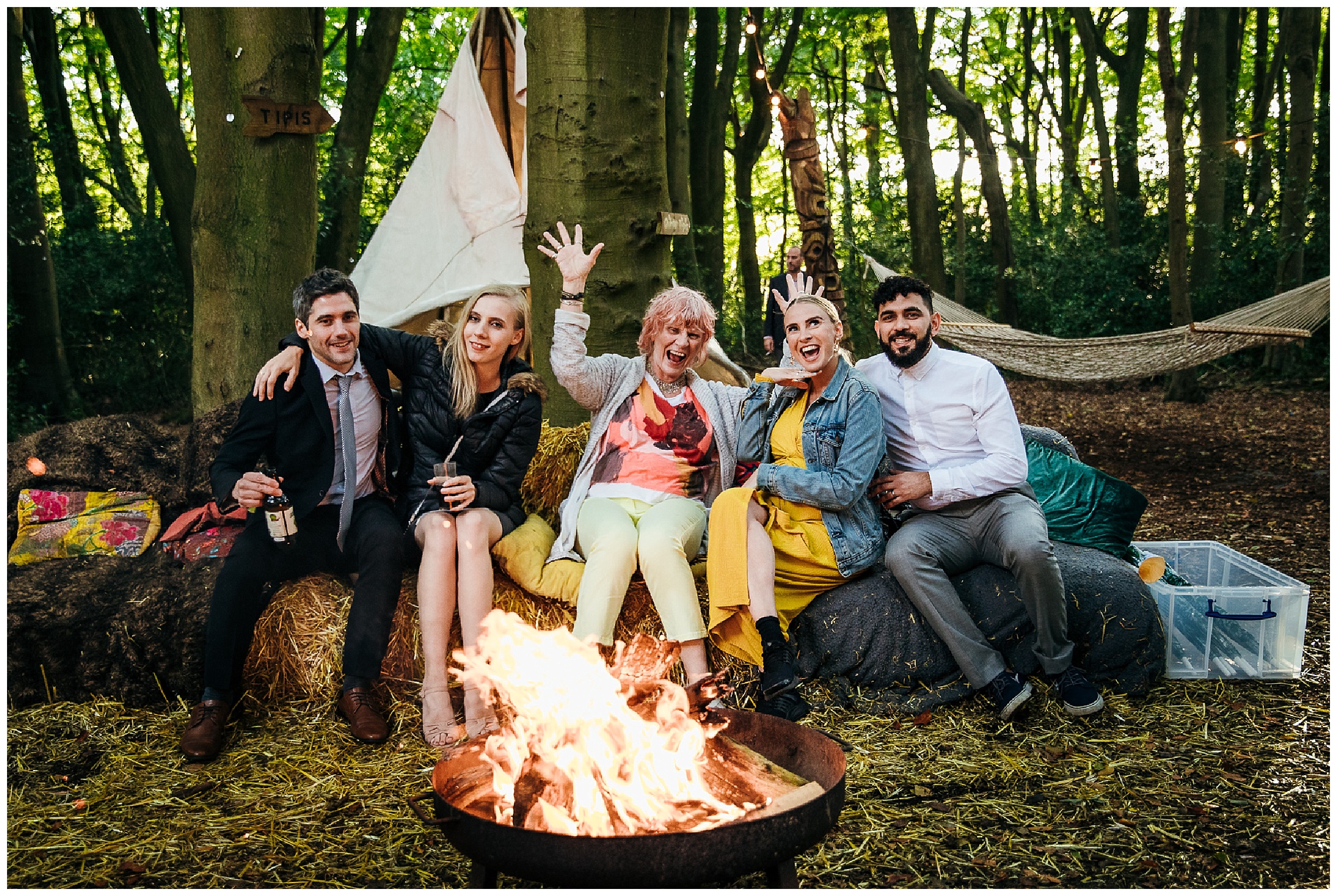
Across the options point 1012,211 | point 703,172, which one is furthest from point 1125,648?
point 1012,211

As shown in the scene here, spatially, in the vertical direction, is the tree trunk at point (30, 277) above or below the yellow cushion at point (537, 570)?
above

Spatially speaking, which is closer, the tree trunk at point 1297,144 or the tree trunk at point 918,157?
the tree trunk at point 1297,144

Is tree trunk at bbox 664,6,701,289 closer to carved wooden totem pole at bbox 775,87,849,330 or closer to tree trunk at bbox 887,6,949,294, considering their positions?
tree trunk at bbox 887,6,949,294

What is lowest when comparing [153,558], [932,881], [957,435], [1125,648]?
[932,881]

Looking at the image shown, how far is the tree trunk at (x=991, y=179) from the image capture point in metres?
12.8

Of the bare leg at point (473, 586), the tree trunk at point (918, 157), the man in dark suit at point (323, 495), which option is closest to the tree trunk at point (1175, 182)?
the tree trunk at point (918, 157)

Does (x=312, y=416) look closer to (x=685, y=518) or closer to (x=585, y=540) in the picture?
(x=585, y=540)

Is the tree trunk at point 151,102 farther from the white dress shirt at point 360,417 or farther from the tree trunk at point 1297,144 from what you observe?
the tree trunk at point 1297,144

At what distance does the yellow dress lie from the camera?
3.13m

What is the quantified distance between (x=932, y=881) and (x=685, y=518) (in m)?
1.36

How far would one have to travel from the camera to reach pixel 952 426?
11.1 feet

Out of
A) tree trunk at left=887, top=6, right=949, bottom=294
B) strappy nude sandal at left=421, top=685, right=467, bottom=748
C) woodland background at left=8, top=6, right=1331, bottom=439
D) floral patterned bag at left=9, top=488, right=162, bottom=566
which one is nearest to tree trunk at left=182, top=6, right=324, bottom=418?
woodland background at left=8, top=6, right=1331, bottom=439

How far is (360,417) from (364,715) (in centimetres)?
99

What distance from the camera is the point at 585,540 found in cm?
319
